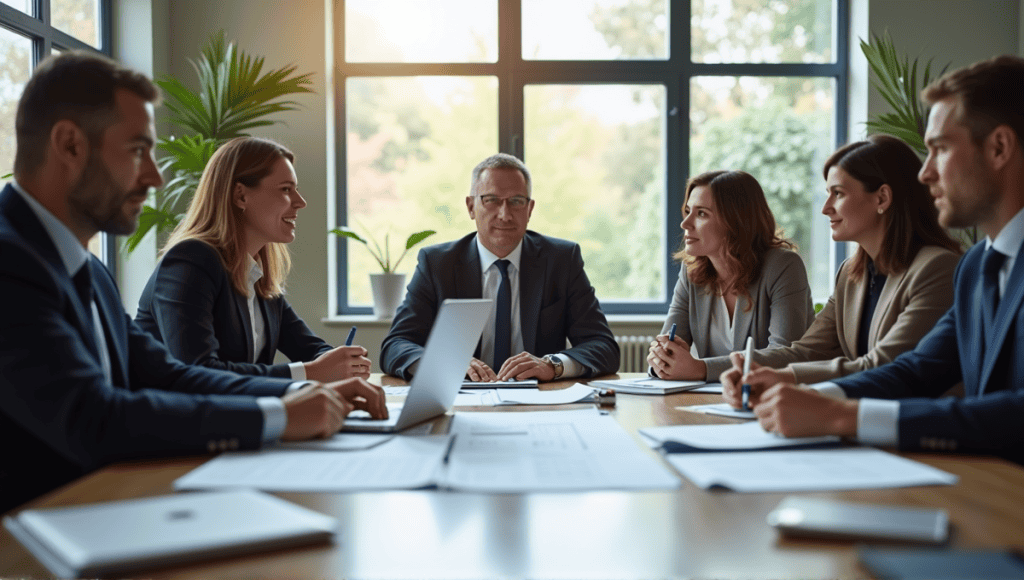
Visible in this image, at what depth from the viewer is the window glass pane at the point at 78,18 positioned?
154 inches

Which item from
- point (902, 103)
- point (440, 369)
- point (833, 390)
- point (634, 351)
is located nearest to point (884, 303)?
point (833, 390)

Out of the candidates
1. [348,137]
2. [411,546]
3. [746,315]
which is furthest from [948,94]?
[348,137]

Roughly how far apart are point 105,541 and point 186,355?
4.77ft

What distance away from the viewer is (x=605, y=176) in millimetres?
5008

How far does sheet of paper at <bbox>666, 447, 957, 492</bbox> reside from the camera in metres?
1.00

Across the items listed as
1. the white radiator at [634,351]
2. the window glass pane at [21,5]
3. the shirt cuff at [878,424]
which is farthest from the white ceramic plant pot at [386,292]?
the shirt cuff at [878,424]

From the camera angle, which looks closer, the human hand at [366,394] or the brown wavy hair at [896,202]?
the human hand at [366,394]

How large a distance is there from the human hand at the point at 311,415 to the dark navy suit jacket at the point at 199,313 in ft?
2.71

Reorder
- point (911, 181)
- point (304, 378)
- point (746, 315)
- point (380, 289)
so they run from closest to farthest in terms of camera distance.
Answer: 1. point (304, 378)
2. point (911, 181)
3. point (746, 315)
4. point (380, 289)

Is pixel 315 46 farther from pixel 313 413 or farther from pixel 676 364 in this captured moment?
pixel 313 413

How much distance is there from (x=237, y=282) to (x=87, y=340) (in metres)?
1.08

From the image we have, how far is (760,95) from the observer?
497cm

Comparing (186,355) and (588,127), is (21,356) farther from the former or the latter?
(588,127)

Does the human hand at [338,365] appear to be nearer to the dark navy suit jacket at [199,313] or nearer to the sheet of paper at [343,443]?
the dark navy suit jacket at [199,313]
